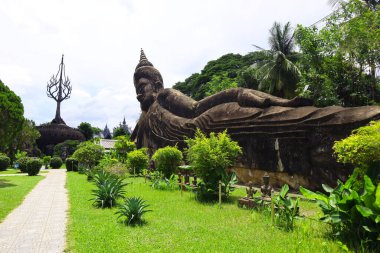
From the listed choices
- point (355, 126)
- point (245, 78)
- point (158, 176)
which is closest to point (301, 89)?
point (355, 126)

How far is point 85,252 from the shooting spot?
15.0 feet

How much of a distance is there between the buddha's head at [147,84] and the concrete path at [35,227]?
1116 centimetres

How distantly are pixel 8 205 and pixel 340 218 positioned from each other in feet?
28.6

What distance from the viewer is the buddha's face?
787 inches

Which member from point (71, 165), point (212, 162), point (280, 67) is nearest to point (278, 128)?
point (212, 162)

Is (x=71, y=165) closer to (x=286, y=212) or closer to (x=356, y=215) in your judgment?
(x=286, y=212)

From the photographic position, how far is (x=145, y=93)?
66.3ft

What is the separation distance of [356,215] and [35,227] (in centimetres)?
600

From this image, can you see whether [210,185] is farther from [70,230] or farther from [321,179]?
[70,230]

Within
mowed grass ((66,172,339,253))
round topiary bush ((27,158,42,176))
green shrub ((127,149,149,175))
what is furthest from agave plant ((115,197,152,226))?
round topiary bush ((27,158,42,176))

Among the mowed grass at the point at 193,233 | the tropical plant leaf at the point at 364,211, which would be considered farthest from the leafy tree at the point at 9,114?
the tropical plant leaf at the point at 364,211

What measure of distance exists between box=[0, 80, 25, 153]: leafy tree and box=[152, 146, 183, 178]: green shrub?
746 cm

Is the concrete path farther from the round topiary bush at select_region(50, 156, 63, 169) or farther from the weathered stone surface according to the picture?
the round topiary bush at select_region(50, 156, 63, 169)

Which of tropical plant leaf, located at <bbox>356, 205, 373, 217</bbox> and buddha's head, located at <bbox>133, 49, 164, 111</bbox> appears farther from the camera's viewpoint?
buddha's head, located at <bbox>133, 49, 164, 111</bbox>
